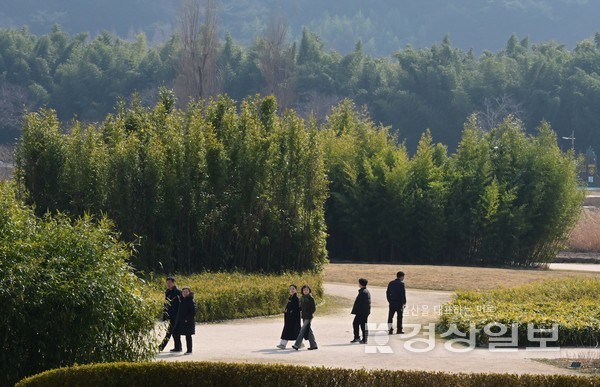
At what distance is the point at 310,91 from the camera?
87.6 meters

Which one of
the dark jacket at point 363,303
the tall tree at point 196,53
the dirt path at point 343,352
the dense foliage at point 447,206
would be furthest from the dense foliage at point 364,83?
the dark jacket at point 363,303

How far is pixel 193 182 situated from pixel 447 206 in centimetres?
1476

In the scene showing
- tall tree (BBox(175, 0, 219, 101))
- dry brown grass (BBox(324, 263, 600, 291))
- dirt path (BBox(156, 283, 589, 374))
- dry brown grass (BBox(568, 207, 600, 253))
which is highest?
tall tree (BBox(175, 0, 219, 101))

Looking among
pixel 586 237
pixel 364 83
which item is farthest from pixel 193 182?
pixel 364 83

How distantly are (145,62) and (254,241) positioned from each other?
197 ft

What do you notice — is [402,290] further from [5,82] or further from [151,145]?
[5,82]

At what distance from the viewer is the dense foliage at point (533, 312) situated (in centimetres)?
2019

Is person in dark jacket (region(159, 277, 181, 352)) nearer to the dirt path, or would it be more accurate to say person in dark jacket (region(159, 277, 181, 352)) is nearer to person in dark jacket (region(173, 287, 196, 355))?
person in dark jacket (region(173, 287, 196, 355))

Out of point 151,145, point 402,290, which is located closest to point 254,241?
point 151,145

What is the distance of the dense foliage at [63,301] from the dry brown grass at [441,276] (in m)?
16.3

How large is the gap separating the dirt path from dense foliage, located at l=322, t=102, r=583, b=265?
16720 millimetres

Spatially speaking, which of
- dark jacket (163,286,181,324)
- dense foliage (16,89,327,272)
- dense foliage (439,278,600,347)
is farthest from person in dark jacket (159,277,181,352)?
dense foliage (16,89,327,272)

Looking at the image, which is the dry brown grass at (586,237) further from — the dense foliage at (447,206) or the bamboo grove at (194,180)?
the bamboo grove at (194,180)

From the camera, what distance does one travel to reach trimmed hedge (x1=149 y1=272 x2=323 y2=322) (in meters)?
24.2
